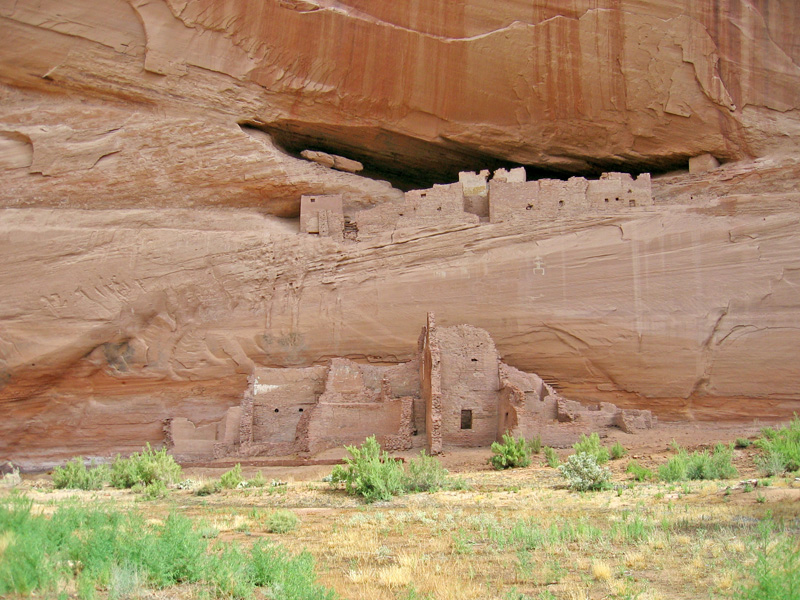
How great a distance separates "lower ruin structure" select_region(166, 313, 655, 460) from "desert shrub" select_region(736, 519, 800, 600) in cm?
875

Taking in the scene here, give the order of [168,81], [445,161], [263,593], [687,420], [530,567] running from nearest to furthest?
[263,593], [530,567], [687,420], [168,81], [445,161]

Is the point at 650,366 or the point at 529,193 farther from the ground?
the point at 529,193

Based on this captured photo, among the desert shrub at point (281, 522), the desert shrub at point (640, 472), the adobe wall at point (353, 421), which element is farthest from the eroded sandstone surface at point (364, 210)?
the desert shrub at point (281, 522)

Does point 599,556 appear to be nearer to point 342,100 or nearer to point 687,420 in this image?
point 687,420

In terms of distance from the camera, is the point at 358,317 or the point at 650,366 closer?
the point at 650,366

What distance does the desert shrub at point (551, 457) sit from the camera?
14.9m

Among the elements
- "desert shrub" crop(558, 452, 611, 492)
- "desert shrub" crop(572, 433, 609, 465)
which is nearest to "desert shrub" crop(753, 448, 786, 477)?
"desert shrub" crop(558, 452, 611, 492)

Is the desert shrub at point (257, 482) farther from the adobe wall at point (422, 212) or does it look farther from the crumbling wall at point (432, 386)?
the adobe wall at point (422, 212)

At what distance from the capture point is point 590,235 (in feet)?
64.7

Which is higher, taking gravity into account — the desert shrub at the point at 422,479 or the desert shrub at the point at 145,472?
the desert shrub at the point at 422,479

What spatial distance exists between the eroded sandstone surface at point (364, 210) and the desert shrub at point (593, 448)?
383 cm

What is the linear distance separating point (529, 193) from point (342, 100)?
17.9 ft

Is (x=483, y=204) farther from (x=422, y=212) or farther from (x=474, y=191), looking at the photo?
(x=422, y=212)

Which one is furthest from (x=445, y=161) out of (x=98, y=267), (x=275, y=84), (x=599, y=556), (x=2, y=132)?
(x=599, y=556)
